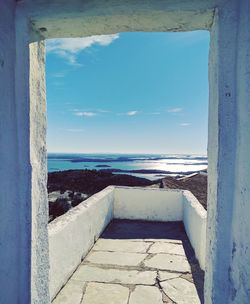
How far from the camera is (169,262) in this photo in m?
4.02

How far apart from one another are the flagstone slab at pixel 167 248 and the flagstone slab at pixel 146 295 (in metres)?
1.24

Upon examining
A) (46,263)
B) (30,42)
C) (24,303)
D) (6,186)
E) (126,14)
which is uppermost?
(126,14)

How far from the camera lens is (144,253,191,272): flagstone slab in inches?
150

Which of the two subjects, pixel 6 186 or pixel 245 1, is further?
pixel 6 186

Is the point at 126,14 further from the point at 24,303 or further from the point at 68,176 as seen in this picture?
the point at 68,176

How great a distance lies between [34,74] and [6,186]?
2.30 feet

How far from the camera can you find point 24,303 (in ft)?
5.57

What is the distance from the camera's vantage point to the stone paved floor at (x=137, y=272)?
9.86 feet

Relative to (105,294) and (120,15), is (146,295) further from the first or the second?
(120,15)

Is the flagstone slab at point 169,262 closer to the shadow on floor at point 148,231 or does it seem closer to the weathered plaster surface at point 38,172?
the shadow on floor at point 148,231

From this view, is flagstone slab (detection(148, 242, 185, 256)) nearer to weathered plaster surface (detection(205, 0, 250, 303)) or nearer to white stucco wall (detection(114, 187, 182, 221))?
white stucco wall (detection(114, 187, 182, 221))

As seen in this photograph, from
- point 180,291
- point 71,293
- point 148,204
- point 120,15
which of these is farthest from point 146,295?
point 148,204

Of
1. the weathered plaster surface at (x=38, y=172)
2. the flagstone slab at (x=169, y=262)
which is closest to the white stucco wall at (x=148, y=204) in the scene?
the flagstone slab at (x=169, y=262)

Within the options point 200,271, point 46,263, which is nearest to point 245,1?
point 46,263
